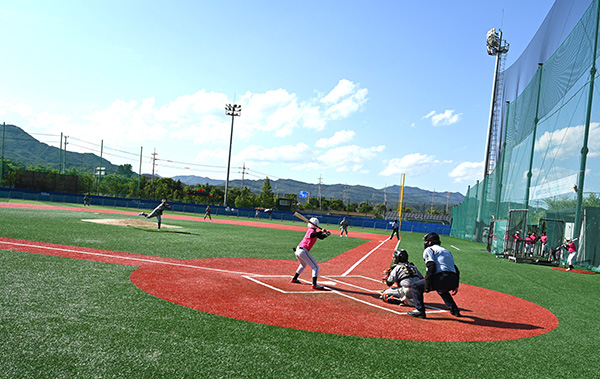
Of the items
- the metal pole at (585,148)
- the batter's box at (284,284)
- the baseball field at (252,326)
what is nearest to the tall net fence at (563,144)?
the metal pole at (585,148)

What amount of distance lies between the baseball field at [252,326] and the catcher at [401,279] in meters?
0.42

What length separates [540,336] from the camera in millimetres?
6207

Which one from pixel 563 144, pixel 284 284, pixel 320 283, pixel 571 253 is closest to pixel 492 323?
pixel 320 283

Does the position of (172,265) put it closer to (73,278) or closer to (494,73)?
(73,278)

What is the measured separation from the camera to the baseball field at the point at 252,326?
4.12 m

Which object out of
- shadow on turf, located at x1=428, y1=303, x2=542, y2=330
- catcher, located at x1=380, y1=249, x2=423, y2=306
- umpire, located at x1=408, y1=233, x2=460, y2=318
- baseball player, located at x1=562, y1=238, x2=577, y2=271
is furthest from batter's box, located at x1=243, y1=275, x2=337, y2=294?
baseball player, located at x1=562, y1=238, x2=577, y2=271

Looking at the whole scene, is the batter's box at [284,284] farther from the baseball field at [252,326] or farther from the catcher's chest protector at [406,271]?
the catcher's chest protector at [406,271]

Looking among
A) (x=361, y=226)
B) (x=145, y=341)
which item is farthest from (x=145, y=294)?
(x=361, y=226)

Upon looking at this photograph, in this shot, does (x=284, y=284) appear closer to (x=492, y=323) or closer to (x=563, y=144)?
(x=492, y=323)

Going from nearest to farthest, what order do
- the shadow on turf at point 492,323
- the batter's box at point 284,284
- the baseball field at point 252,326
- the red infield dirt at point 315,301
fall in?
the baseball field at point 252,326, the red infield dirt at point 315,301, the shadow on turf at point 492,323, the batter's box at point 284,284

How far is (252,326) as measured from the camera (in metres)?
5.55

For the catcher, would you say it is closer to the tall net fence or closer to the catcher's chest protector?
the catcher's chest protector

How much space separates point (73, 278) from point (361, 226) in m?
53.0

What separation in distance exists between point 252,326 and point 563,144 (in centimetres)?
1920
